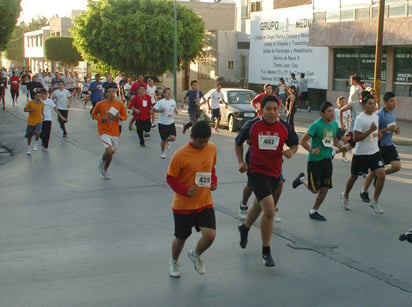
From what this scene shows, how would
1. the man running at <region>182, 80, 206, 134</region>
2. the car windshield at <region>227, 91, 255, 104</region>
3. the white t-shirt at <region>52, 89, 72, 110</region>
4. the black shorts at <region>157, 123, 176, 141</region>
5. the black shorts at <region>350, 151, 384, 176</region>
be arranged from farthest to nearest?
1. the car windshield at <region>227, 91, 255, 104</region>
2. the man running at <region>182, 80, 206, 134</region>
3. the white t-shirt at <region>52, 89, 72, 110</region>
4. the black shorts at <region>157, 123, 176, 141</region>
5. the black shorts at <region>350, 151, 384, 176</region>

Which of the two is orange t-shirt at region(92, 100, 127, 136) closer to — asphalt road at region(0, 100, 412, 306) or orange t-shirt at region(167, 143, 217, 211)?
asphalt road at region(0, 100, 412, 306)

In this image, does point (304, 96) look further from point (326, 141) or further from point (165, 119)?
point (326, 141)

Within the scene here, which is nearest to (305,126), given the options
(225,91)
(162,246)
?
(225,91)

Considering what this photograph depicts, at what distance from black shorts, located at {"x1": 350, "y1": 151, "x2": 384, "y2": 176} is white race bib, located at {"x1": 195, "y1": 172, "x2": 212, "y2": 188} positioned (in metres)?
3.75

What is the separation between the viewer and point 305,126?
2228cm

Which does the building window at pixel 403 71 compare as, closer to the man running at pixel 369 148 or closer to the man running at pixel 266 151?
the man running at pixel 369 148

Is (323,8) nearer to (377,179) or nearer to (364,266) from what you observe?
(377,179)

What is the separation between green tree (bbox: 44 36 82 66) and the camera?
6631 centimetres

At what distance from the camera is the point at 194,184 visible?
18.7 ft

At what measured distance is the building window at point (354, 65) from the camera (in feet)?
84.3

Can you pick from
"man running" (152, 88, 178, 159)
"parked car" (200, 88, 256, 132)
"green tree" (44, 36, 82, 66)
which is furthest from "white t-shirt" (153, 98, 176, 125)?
"green tree" (44, 36, 82, 66)

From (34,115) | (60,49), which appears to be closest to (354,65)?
(34,115)

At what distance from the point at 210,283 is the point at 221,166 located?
288 inches

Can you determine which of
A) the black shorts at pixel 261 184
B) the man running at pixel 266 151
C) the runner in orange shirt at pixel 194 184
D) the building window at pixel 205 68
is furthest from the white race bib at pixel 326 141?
the building window at pixel 205 68
